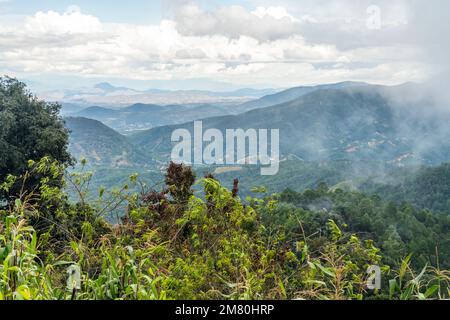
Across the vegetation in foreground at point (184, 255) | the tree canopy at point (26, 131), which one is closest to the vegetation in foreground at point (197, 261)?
the vegetation in foreground at point (184, 255)

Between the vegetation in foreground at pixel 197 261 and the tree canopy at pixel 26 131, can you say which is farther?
the tree canopy at pixel 26 131

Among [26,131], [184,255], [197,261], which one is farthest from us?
[26,131]

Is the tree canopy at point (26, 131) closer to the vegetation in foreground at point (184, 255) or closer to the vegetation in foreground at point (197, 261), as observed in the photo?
the vegetation in foreground at point (184, 255)

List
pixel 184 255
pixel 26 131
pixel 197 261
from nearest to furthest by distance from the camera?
pixel 197 261 → pixel 184 255 → pixel 26 131

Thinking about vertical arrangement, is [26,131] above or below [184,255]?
above

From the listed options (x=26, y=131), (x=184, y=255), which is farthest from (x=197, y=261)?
(x=26, y=131)

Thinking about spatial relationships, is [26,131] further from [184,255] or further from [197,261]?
[197,261]

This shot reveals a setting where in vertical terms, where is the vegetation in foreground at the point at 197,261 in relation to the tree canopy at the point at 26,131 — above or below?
below

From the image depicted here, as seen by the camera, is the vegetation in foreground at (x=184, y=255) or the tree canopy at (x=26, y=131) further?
the tree canopy at (x=26, y=131)

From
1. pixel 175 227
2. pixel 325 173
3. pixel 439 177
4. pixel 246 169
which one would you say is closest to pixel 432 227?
pixel 439 177

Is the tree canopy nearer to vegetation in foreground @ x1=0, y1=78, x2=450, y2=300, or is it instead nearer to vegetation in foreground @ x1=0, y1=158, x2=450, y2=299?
vegetation in foreground @ x1=0, y1=78, x2=450, y2=300

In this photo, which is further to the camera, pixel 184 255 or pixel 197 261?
pixel 184 255
